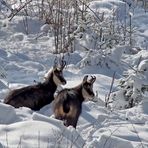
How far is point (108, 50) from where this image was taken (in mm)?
10273

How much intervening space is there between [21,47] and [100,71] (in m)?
1.71

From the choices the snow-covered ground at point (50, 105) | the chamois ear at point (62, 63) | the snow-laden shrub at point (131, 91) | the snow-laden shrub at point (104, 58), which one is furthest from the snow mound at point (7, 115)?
the snow-laden shrub at point (104, 58)

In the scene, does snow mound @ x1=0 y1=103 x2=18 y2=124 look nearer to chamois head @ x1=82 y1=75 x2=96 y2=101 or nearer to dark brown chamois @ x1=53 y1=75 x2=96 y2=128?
dark brown chamois @ x1=53 y1=75 x2=96 y2=128

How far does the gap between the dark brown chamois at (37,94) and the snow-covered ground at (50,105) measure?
0.15 meters

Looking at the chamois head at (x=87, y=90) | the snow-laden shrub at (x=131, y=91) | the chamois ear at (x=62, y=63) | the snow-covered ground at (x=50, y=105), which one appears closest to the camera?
the snow-covered ground at (x=50, y=105)

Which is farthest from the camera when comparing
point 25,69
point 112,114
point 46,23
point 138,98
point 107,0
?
point 107,0

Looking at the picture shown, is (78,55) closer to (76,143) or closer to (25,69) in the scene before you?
(25,69)

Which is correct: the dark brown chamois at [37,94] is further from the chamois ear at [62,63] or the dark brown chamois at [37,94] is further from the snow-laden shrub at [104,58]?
the snow-laden shrub at [104,58]

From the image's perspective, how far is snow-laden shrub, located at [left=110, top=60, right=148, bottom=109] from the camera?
8.45m

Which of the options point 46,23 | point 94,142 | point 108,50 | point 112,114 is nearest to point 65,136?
point 94,142

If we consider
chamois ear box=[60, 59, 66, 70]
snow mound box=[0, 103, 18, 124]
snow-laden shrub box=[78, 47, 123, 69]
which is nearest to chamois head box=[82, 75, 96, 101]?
chamois ear box=[60, 59, 66, 70]

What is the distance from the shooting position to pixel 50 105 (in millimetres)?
7930

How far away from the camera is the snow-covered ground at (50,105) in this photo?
535cm

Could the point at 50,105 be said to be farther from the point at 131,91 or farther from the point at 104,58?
the point at 104,58
